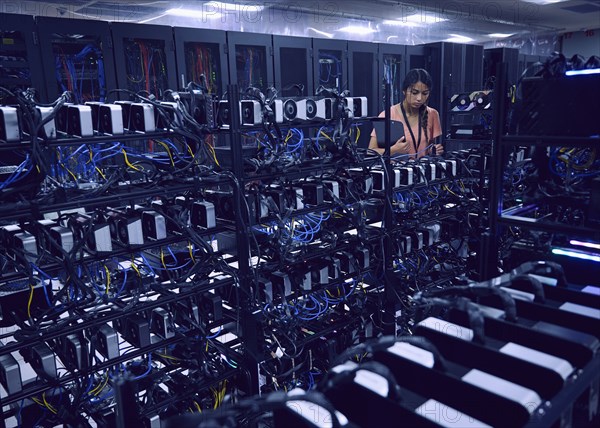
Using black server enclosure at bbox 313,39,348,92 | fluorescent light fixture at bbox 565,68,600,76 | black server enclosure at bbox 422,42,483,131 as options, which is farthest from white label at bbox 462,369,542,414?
black server enclosure at bbox 422,42,483,131

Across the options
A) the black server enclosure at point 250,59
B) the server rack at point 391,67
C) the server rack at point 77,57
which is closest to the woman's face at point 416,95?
the server rack at point 391,67

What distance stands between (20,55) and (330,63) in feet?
9.06

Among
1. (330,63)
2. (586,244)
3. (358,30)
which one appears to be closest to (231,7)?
(330,63)

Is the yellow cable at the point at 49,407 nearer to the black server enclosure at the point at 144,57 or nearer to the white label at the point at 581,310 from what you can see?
the black server enclosure at the point at 144,57

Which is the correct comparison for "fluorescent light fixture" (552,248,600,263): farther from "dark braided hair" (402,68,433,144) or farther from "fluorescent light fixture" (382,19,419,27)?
"fluorescent light fixture" (382,19,419,27)

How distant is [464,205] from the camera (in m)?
4.06

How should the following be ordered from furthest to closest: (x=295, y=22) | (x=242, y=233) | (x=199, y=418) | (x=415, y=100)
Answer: (x=295, y=22) < (x=415, y=100) < (x=242, y=233) < (x=199, y=418)

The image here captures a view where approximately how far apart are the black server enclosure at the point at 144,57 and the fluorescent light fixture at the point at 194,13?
238cm

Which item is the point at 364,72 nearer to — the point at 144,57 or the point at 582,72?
the point at 144,57

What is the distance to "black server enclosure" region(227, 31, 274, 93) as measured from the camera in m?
4.04

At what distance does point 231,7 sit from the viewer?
5.95 metres

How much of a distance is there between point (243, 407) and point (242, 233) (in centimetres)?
182

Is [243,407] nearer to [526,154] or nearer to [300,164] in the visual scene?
[300,164]

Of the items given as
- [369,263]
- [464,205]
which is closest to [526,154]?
[464,205]
